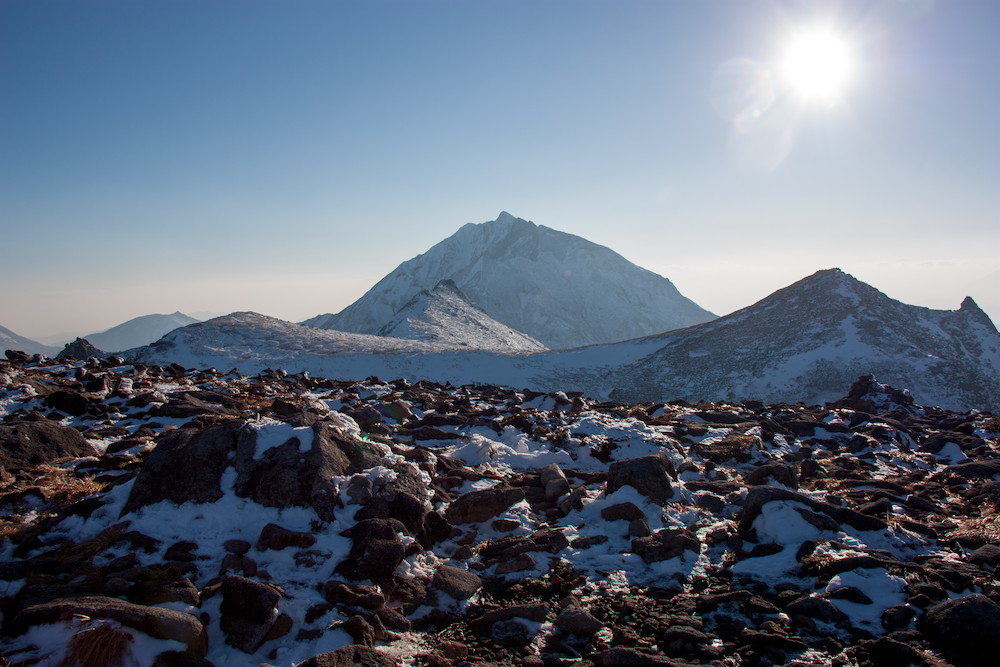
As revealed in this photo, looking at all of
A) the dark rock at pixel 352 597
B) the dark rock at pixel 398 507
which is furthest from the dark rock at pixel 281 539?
the dark rock at pixel 352 597

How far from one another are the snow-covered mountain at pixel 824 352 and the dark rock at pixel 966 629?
35.3 metres

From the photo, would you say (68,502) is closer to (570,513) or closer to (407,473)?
(407,473)

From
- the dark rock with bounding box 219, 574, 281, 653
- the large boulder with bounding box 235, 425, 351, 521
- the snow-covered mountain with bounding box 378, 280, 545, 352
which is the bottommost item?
the dark rock with bounding box 219, 574, 281, 653

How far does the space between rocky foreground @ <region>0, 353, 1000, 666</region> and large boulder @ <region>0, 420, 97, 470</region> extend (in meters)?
0.04

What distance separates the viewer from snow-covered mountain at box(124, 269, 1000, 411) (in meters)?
39.9

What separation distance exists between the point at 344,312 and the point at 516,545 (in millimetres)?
141408

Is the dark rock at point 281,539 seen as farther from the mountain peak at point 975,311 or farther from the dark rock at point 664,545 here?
the mountain peak at point 975,311

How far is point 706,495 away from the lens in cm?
1009

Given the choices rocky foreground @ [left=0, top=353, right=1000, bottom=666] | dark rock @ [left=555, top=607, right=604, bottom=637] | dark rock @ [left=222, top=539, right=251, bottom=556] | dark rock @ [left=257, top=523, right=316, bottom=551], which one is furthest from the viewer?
dark rock @ [left=257, top=523, right=316, bottom=551]

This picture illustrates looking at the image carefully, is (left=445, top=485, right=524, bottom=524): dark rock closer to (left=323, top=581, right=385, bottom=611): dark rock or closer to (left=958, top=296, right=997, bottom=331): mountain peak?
(left=323, top=581, right=385, bottom=611): dark rock

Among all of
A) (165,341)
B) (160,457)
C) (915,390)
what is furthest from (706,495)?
(165,341)

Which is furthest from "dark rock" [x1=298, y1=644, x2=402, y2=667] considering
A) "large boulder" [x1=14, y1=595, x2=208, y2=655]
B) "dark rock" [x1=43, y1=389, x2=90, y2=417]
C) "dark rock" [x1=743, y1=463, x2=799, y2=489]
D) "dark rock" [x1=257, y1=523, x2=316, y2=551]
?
"dark rock" [x1=43, y1=389, x2=90, y2=417]

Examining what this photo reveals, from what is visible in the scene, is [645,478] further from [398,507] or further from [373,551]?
[373,551]

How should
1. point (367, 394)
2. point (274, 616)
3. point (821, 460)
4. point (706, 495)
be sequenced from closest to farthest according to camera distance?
point (274, 616), point (706, 495), point (821, 460), point (367, 394)
